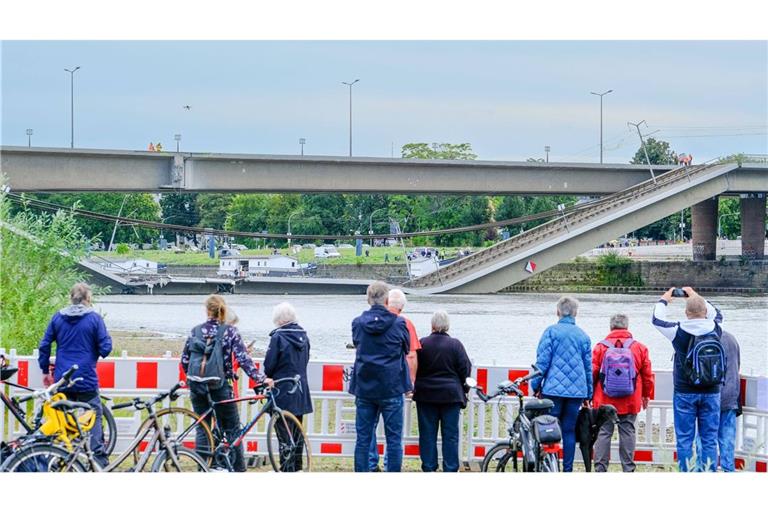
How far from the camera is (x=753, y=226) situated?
2446 inches

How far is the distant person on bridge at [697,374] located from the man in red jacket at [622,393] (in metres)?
0.27

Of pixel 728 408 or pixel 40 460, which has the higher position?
pixel 728 408

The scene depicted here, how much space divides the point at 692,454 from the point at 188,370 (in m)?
3.66

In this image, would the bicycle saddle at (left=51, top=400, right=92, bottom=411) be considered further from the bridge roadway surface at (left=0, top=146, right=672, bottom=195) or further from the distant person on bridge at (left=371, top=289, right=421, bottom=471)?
the bridge roadway surface at (left=0, top=146, right=672, bottom=195)

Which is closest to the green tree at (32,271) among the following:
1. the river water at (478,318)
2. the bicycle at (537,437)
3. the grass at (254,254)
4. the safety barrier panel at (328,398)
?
the safety barrier panel at (328,398)

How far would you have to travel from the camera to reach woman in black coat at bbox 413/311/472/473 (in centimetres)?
811

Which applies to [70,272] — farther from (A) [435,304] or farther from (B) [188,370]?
(A) [435,304]

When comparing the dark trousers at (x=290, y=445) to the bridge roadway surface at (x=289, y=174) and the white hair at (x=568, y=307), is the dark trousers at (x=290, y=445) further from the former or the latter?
the bridge roadway surface at (x=289, y=174)

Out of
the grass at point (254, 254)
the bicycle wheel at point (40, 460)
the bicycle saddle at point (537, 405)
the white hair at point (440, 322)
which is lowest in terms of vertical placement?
the bicycle wheel at point (40, 460)

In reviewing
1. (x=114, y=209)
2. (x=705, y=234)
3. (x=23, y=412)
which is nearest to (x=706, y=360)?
(x=23, y=412)

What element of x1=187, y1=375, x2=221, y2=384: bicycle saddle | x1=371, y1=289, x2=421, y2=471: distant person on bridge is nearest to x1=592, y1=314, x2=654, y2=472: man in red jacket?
x1=371, y1=289, x2=421, y2=471: distant person on bridge

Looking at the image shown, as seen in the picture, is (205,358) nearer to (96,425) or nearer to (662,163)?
(96,425)

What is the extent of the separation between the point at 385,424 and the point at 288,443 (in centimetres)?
68

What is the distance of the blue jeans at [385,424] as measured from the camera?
794 cm
